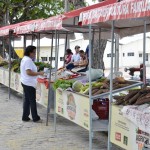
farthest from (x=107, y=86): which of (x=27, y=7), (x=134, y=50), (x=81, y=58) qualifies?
(x=134, y=50)


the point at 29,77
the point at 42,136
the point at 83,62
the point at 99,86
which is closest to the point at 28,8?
the point at 83,62

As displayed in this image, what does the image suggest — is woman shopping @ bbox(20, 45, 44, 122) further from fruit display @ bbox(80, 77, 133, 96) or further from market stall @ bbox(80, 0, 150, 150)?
market stall @ bbox(80, 0, 150, 150)

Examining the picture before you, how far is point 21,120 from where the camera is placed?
400 inches

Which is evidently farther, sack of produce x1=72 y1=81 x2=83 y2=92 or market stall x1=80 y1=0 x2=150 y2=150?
sack of produce x1=72 y1=81 x2=83 y2=92

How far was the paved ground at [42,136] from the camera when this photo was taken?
7.52 metres

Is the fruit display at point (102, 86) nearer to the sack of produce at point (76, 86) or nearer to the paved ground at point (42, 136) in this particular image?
the sack of produce at point (76, 86)

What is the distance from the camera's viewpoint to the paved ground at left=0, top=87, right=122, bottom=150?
24.7 ft

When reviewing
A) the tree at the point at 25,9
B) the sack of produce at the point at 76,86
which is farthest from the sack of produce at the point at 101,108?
the tree at the point at 25,9

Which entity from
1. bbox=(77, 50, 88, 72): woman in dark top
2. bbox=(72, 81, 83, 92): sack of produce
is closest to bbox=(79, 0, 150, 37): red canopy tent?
bbox=(72, 81, 83, 92): sack of produce

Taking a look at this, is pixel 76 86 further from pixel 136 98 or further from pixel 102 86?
pixel 136 98

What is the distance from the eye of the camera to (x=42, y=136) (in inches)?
330

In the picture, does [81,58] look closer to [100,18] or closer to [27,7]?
[100,18]

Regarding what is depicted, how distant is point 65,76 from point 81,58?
5459 mm

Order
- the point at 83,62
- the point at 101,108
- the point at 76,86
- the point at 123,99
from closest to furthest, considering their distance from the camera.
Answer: the point at 123,99 → the point at 101,108 → the point at 76,86 → the point at 83,62
